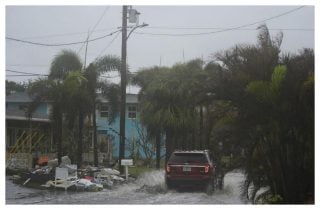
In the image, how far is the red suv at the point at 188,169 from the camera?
47.8ft

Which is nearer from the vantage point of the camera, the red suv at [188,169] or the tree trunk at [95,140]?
the red suv at [188,169]

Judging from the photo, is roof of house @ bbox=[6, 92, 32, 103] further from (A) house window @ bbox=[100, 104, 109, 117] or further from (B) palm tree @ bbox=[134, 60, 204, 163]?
(B) palm tree @ bbox=[134, 60, 204, 163]

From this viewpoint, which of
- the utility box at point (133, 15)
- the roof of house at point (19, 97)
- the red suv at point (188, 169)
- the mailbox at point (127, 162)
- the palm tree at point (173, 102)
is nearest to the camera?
the roof of house at point (19, 97)

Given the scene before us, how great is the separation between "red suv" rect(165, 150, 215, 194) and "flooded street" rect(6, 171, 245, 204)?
0.82ft

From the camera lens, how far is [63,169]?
14773mm

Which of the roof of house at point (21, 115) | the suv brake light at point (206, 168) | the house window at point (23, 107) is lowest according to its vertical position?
the suv brake light at point (206, 168)

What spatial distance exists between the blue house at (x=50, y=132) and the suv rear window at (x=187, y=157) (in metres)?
0.75

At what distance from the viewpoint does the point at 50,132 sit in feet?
52.5

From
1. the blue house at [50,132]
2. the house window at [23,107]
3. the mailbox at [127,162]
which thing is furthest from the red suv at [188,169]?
the house window at [23,107]

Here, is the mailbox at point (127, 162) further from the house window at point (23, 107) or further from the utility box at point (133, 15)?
the utility box at point (133, 15)

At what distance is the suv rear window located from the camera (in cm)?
1466

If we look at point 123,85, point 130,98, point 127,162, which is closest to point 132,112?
point 130,98

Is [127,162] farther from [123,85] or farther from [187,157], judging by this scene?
[123,85]
